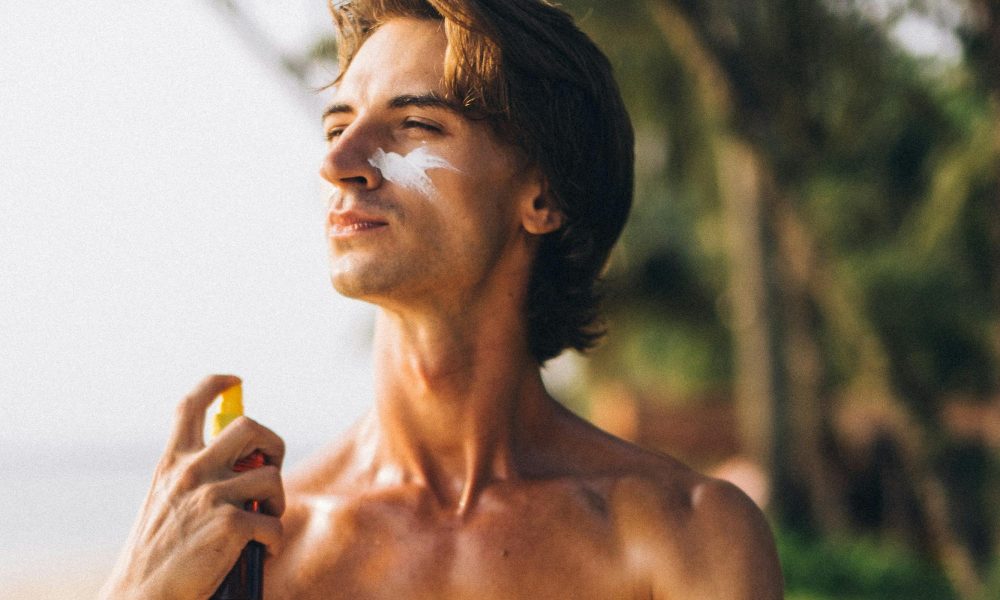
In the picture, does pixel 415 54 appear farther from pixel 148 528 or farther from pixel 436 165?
pixel 148 528

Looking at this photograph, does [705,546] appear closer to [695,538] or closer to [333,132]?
[695,538]

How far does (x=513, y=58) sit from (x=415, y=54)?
0.19 meters

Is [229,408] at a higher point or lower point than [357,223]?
lower

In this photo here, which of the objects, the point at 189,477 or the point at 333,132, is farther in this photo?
the point at 333,132

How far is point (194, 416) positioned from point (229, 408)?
0.07 meters

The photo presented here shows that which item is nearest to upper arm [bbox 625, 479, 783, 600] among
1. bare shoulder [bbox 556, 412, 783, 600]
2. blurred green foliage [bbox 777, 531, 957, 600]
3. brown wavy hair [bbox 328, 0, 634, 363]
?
bare shoulder [bbox 556, 412, 783, 600]

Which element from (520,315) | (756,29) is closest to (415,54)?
(520,315)

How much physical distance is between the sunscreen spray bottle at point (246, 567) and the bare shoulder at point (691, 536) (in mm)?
664

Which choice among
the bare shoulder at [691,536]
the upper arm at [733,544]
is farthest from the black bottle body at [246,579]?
the upper arm at [733,544]

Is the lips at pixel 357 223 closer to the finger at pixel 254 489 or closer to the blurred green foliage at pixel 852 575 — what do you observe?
the finger at pixel 254 489

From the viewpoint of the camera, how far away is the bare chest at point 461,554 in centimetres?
217

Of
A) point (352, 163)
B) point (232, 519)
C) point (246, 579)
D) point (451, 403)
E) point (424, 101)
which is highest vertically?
point (424, 101)

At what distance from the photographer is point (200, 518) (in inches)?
80.2

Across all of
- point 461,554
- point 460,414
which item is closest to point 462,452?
point 460,414
